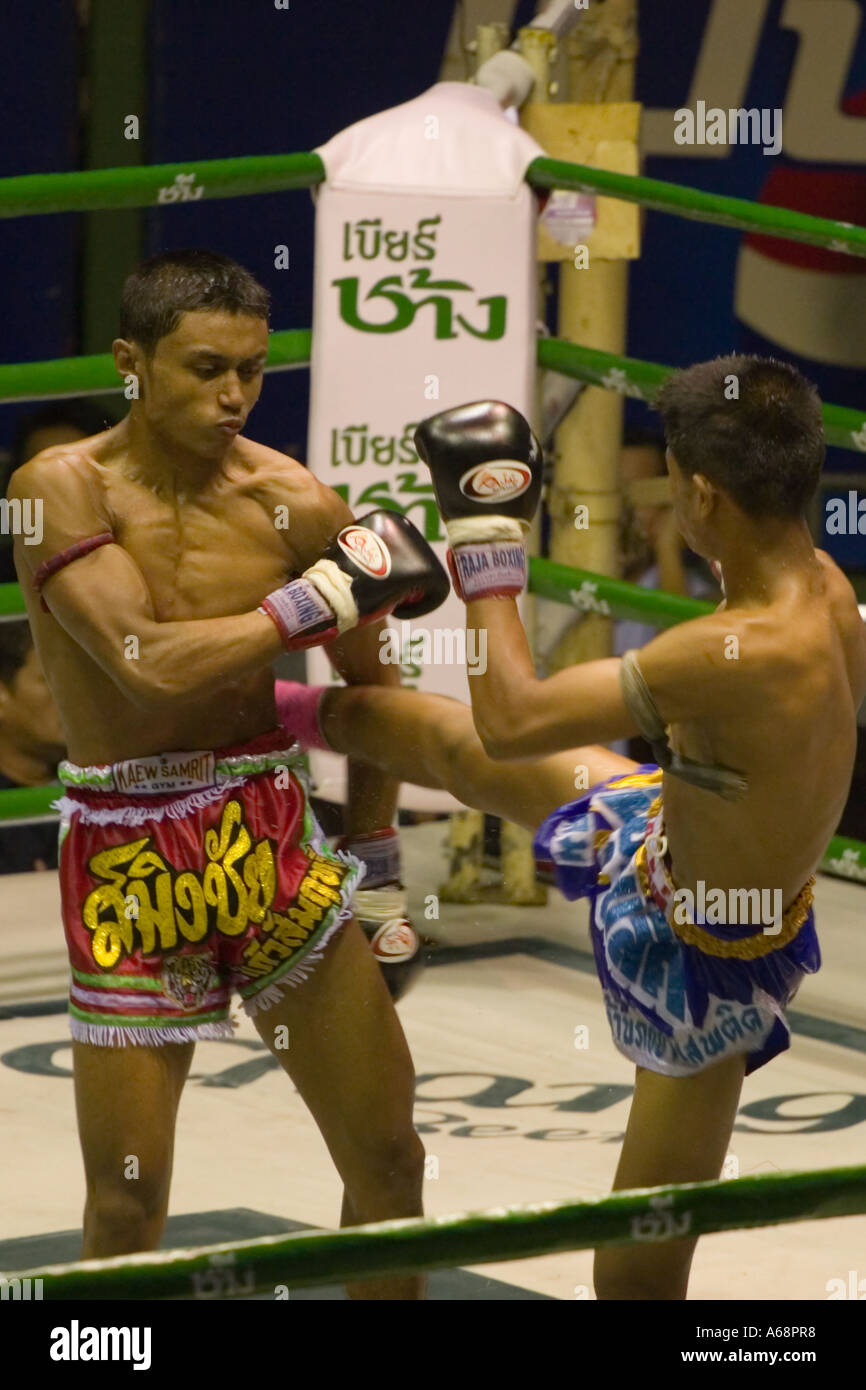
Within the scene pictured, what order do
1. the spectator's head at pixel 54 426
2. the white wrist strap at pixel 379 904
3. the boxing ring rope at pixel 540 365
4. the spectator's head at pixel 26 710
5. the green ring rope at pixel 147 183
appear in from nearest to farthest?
the white wrist strap at pixel 379 904
the green ring rope at pixel 147 183
the boxing ring rope at pixel 540 365
the spectator's head at pixel 26 710
the spectator's head at pixel 54 426

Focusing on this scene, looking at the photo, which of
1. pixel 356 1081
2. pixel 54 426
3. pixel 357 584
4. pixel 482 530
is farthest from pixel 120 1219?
pixel 54 426

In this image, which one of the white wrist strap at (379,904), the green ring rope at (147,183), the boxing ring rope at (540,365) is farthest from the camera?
the boxing ring rope at (540,365)

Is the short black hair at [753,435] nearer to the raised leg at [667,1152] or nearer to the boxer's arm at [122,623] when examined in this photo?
the boxer's arm at [122,623]

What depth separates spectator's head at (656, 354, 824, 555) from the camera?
7.78ft

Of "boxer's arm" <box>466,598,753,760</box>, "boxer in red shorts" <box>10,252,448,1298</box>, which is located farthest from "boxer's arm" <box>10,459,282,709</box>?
"boxer's arm" <box>466,598,753,760</box>

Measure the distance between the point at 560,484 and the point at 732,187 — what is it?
58.4 inches

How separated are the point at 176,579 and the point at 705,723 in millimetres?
638

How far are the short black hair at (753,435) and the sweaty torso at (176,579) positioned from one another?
0.50 metres

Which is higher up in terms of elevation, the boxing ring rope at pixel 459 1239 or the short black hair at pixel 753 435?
the short black hair at pixel 753 435

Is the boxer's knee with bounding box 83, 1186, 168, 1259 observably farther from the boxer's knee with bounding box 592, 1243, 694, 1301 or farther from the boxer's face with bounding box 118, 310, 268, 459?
the boxer's face with bounding box 118, 310, 268, 459

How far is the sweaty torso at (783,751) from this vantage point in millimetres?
2385

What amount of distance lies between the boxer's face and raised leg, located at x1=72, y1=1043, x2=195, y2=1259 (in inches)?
27.9

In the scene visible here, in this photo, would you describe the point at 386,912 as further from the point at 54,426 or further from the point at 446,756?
the point at 54,426

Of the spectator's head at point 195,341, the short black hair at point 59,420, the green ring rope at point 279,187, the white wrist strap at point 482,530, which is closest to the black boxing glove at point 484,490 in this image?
the white wrist strap at point 482,530
